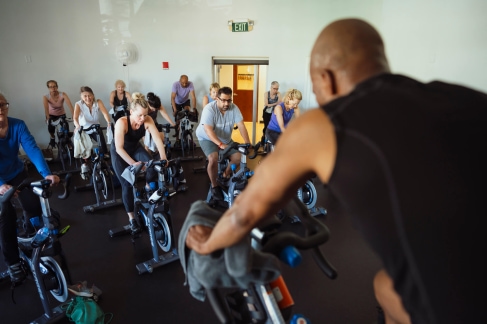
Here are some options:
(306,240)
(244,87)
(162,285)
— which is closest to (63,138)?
(162,285)

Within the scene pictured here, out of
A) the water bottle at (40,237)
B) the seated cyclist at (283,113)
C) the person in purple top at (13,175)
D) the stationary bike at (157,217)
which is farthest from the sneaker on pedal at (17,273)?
the seated cyclist at (283,113)

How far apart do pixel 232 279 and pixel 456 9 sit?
5216mm

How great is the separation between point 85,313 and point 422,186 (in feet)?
7.41

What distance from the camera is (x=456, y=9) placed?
433 centimetres

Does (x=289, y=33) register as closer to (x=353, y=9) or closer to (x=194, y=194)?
(x=353, y=9)

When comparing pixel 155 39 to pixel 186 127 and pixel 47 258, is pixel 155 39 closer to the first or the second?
pixel 186 127

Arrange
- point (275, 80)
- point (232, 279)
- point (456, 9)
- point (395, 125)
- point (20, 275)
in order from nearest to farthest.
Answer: point (395, 125) → point (232, 279) → point (20, 275) → point (456, 9) → point (275, 80)

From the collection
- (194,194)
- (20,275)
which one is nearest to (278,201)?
(20,275)

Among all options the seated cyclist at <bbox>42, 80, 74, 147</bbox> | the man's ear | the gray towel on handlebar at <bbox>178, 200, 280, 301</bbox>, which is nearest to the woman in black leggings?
the gray towel on handlebar at <bbox>178, 200, 280, 301</bbox>

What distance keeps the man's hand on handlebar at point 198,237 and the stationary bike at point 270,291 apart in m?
0.12

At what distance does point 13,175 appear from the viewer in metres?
2.61

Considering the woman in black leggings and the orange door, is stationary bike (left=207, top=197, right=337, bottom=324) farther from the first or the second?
the orange door

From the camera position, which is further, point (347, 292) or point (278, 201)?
point (347, 292)

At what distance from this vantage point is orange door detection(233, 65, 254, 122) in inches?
362
